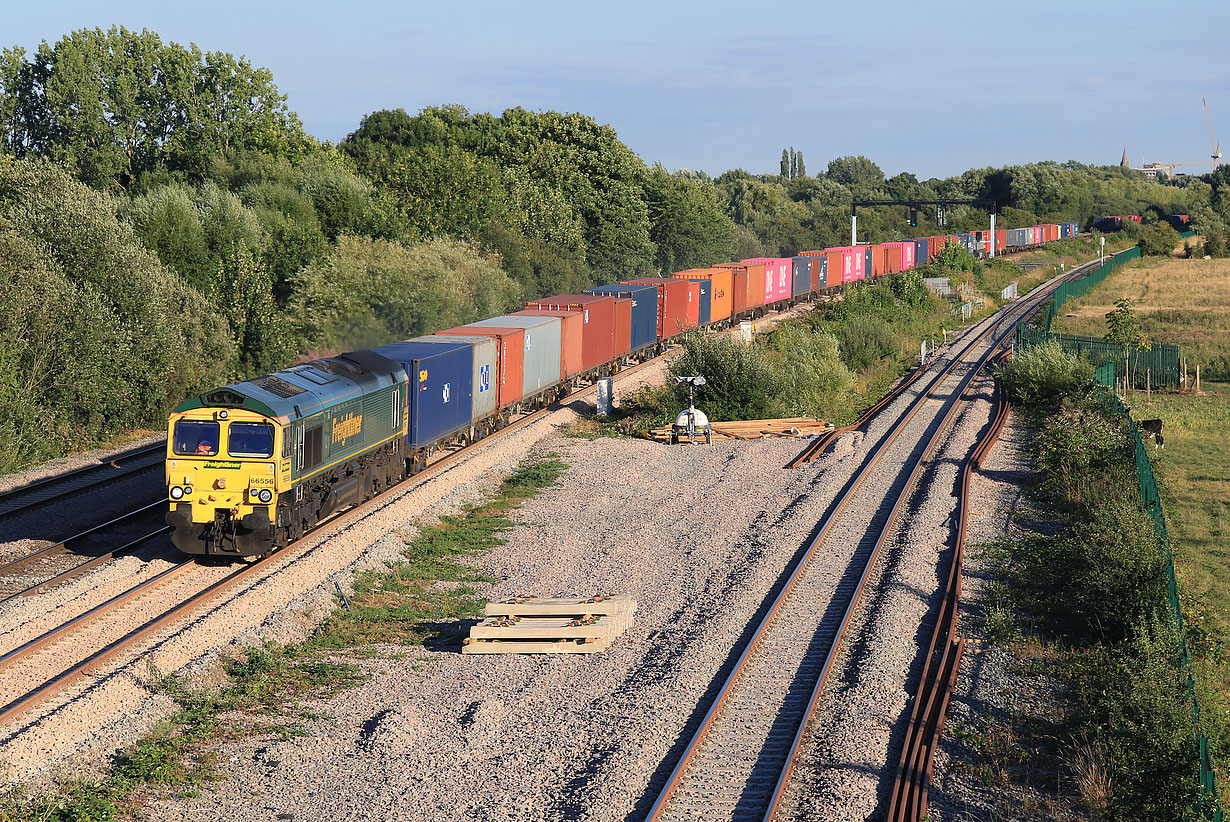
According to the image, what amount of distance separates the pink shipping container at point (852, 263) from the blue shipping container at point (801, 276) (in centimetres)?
612

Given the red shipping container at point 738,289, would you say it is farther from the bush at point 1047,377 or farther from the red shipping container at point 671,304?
the bush at point 1047,377

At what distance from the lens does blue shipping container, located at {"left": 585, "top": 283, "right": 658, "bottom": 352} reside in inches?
1874

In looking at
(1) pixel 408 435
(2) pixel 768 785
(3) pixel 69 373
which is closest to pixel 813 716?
(2) pixel 768 785

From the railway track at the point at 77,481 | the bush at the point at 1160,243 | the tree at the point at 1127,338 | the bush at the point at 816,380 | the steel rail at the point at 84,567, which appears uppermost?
the bush at the point at 1160,243

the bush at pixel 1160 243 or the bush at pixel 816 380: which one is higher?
the bush at pixel 1160 243

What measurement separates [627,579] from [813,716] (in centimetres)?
708

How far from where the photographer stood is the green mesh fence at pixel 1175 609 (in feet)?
36.2

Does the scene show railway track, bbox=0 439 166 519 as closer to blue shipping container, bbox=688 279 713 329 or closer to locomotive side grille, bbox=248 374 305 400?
locomotive side grille, bbox=248 374 305 400

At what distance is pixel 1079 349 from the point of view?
4606 centimetres

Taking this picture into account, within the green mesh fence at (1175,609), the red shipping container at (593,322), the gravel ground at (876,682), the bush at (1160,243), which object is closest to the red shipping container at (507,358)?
the red shipping container at (593,322)

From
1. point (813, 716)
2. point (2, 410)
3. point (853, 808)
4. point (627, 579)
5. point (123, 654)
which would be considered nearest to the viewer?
point (853, 808)

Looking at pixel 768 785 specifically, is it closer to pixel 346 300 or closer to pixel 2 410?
pixel 2 410

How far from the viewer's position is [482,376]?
3189cm

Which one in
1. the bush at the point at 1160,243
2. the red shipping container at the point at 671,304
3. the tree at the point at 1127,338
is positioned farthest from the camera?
the bush at the point at 1160,243
